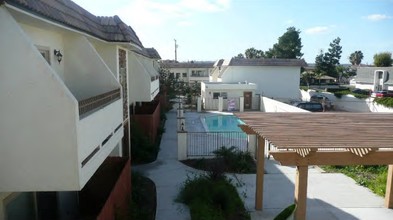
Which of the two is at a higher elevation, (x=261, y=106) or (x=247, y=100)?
(x=247, y=100)

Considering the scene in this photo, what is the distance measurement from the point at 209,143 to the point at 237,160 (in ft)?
14.6

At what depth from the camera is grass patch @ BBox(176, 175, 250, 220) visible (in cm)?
980

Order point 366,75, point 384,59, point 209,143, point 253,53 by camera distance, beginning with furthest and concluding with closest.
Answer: point 253,53
point 384,59
point 366,75
point 209,143

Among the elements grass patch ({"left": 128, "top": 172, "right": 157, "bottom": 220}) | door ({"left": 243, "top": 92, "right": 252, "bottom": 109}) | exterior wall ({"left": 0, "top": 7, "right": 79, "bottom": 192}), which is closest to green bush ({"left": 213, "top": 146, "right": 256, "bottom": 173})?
grass patch ({"left": 128, "top": 172, "right": 157, "bottom": 220})

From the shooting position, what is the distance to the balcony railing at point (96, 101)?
610cm

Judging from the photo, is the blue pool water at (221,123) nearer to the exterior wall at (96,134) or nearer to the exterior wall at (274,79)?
the exterior wall at (274,79)

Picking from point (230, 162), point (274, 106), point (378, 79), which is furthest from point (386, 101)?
point (230, 162)

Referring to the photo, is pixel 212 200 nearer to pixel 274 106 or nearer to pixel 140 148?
pixel 140 148

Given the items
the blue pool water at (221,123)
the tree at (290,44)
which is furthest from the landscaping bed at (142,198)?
the tree at (290,44)

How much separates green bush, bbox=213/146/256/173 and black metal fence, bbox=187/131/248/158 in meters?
1.27

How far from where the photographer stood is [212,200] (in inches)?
422

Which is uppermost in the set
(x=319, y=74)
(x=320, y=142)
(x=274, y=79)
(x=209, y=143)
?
(x=319, y=74)

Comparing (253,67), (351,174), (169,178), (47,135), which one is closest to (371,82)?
(253,67)

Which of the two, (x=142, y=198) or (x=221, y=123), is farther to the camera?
(x=221, y=123)
